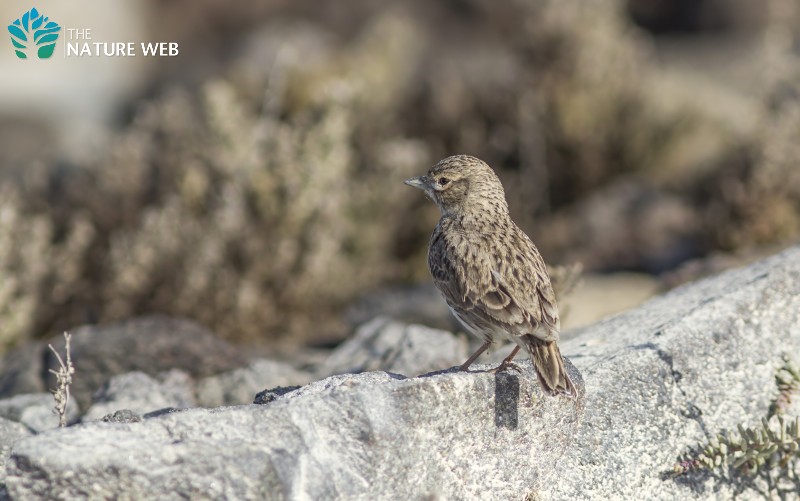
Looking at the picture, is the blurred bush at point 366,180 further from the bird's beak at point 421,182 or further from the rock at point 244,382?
the bird's beak at point 421,182

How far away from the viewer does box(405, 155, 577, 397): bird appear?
446 centimetres

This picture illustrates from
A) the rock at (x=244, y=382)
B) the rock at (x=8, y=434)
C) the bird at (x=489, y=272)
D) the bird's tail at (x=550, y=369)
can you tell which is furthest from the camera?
the rock at (x=244, y=382)

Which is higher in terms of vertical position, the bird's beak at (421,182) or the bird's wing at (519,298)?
the bird's beak at (421,182)

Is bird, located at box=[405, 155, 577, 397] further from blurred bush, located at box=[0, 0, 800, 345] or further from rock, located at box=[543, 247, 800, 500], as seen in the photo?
blurred bush, located at box=[0, 0, 800, 345]

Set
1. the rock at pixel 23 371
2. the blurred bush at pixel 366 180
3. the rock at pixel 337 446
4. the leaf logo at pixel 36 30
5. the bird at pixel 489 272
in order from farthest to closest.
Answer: the leaf logo at pixel 36 30, the blurred bush at pixel 366 180, the rock at pixel 23 371, the bird at pixel 489 272, the rock at pixel 337 446

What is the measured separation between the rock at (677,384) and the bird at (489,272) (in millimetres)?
382

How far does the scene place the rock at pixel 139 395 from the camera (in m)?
5.51

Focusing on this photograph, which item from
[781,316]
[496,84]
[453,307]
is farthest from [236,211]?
[496,84]

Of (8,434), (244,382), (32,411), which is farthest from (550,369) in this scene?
(32,411)

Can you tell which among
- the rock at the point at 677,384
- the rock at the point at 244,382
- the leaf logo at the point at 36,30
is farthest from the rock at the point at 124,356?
the leaf logo at the point at 36,30

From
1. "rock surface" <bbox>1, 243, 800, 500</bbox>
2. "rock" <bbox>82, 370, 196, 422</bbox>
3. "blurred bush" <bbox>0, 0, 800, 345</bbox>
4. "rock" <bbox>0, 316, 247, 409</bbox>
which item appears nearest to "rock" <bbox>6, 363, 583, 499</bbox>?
"rock surface" <bbox>1, 243, 800, 500</bbox>

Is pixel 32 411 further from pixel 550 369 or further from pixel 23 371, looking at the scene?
pixel 550 369

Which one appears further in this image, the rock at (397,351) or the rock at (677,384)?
the rock at (397,351)

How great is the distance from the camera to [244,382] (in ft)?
19.7
